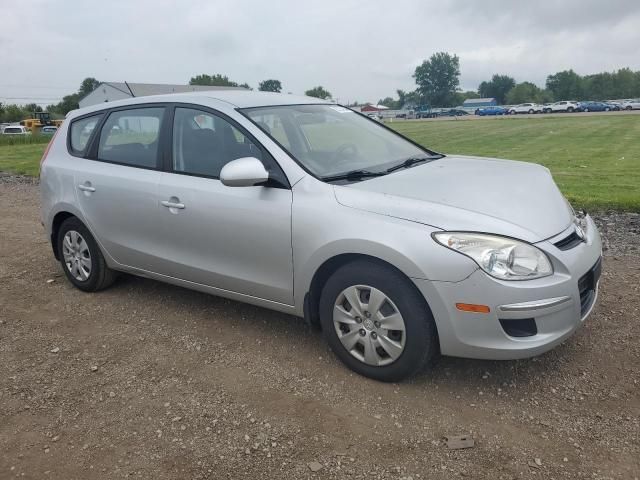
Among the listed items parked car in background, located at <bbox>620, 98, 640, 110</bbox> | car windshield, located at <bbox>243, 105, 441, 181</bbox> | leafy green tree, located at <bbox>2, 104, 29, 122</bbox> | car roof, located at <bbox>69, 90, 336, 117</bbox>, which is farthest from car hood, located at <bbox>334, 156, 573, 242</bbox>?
leafy green tree, located at <bbox>2, 104, 29, 122</bbox>

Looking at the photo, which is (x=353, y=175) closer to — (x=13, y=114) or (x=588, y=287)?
(x=588, y=287)

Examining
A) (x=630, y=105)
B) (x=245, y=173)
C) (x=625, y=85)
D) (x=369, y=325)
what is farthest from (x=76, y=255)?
(x=625, y=85)

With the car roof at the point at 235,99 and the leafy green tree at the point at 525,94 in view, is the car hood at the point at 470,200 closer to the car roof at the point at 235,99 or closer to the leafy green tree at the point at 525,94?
the car roof at the point at 235,99

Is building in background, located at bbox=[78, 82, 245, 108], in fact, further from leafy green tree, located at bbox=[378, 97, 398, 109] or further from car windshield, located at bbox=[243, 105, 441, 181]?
leafy green tree, located at bbox=[378, 97, 398, 109]

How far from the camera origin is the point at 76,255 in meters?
5.07

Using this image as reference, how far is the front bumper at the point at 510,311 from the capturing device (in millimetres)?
2883

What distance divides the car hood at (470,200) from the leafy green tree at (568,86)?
123m

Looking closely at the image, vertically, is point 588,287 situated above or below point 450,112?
above

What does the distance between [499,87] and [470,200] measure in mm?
147509

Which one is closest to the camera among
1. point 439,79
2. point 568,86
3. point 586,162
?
point 586,162

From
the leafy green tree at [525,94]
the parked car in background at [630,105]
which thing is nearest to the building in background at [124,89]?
the parked car in background at [630,105]

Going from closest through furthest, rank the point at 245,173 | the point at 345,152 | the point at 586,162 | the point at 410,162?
the point at 245,173 → the point at 345,152 → the point at 410,162 → the point at 586,162

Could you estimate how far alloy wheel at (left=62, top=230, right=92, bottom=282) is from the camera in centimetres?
498

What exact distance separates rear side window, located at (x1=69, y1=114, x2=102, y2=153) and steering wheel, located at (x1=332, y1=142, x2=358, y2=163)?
2271 millimetres
